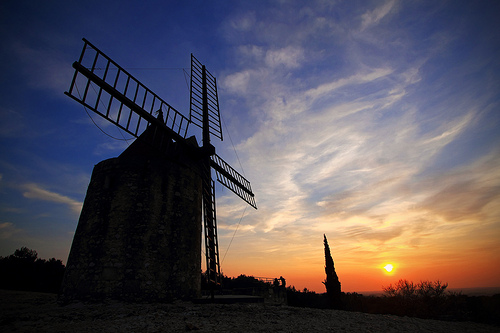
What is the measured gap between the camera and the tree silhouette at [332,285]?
20941 mm

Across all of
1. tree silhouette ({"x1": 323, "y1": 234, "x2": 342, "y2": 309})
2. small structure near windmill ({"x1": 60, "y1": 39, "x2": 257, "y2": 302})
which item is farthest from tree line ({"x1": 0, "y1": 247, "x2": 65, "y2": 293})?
tree silhouette ({"x1": 323, "y1": 234, "x2": 342, "y2": 309})

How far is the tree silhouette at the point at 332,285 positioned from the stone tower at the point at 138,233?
16.8 metres

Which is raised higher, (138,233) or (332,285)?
(138,233)

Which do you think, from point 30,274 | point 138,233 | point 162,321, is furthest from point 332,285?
point 30,274

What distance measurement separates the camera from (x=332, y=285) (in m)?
21.4

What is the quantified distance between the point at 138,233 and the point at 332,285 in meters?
19.8

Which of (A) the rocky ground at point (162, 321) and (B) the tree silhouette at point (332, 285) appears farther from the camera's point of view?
(B) the tree silhouette at point (332, 285)

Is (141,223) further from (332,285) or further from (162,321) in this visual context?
(332,285)

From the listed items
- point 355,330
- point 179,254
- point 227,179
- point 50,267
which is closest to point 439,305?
point 355,330

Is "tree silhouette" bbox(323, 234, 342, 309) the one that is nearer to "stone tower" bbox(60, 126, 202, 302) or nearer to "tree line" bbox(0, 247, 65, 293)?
"stone tower" bbox(60, 126, 202, 302)

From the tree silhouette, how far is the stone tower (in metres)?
16.8

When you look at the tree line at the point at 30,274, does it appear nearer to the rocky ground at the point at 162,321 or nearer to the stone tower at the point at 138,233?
the stone tower at the point at 138,233

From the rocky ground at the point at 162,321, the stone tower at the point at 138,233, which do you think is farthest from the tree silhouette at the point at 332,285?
the stone tower at the point at 138,233

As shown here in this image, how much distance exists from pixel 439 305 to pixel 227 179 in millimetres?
16105
